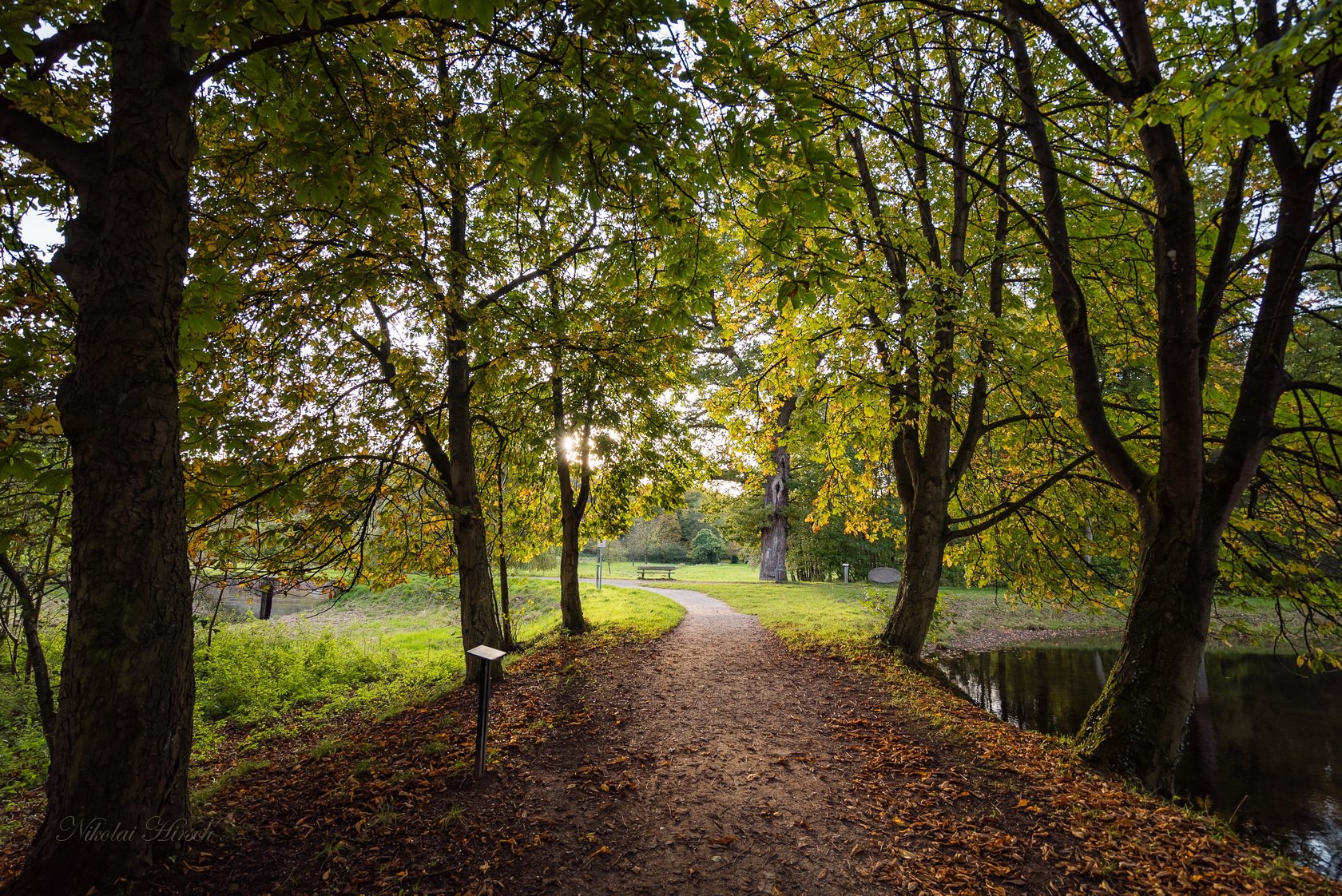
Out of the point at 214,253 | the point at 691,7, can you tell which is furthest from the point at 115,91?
the point at 691,7

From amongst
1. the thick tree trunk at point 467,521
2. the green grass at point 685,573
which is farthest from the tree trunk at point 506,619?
the green grass at point 685,573

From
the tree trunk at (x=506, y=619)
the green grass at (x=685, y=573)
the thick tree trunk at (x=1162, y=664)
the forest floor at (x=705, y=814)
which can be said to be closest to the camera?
the forest floor at (x=705, y=814)

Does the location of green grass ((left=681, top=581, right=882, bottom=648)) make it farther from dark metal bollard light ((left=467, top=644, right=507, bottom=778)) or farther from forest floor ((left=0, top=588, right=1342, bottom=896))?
dark metal bollard light ((left=467, top=644, right=507, bottom=778))

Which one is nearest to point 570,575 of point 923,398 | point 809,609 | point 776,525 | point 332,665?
point 332,665

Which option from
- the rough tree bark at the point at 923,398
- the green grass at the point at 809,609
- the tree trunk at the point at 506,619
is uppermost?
the rough tree bark at the point at 923,398

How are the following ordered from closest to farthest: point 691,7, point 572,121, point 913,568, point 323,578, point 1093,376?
point 572,121, point 691,7, point 1093,376, point 323,578, point 913,568

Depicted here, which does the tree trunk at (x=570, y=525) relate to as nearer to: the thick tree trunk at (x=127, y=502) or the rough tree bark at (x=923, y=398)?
the rough tree bark at (x=923, y=398)

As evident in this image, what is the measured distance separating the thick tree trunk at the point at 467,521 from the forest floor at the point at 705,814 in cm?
117

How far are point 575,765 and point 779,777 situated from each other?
6.05ft

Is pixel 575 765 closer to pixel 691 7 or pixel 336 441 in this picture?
pixel 336 441

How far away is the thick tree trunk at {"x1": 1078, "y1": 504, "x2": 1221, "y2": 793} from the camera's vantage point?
483 centimetres

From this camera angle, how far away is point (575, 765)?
4938 mm

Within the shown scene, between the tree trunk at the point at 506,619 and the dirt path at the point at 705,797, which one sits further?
the tree trunk at the point at 506,619

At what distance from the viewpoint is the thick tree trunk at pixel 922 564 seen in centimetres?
835
